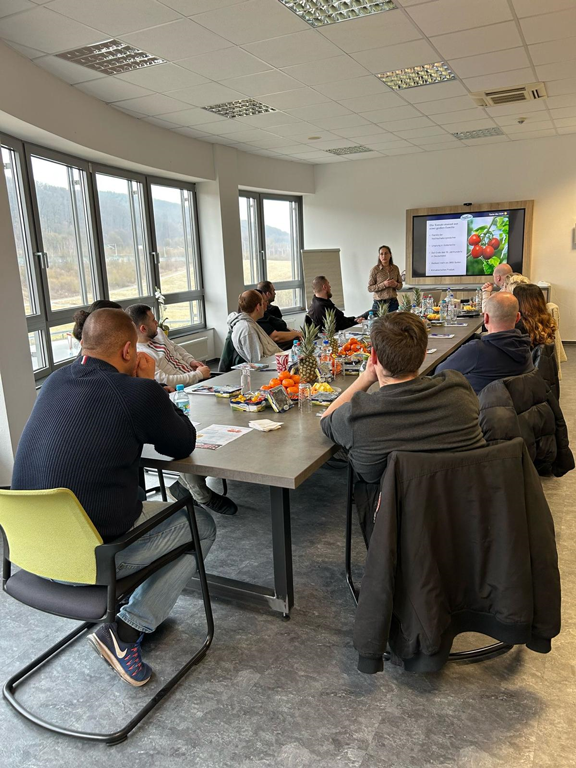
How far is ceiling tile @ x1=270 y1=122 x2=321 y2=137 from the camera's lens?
6.85 m

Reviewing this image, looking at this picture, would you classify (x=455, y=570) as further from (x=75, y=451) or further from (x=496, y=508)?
(x=75, y=451)

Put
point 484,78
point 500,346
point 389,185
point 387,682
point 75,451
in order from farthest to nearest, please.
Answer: point 389,185 → point 484,78 → point 500,346 → point 387,682 → point 75,451

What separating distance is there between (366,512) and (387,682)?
1.95ft

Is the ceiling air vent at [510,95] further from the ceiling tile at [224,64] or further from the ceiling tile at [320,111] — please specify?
the ceiling tile at [224,64]

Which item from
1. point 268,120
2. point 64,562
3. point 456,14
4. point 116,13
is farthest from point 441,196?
point 64,562

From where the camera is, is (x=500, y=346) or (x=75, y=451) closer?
(x=75, y=451)

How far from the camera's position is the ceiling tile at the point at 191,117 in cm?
592

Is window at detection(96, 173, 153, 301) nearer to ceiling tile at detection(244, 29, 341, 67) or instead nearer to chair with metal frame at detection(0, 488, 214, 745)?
ceiling tile at detection(244, 29, 341, 67)

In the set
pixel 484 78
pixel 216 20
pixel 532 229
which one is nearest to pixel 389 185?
pixel 532 229

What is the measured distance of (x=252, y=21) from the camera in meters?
3.78

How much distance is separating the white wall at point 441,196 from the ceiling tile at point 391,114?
2704mm

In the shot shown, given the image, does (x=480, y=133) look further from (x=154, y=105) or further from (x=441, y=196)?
(x=154, y=105)

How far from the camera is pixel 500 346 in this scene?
10.3 feet

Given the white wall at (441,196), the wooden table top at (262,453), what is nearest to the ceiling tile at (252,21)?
the wooden table top at (262,453)
